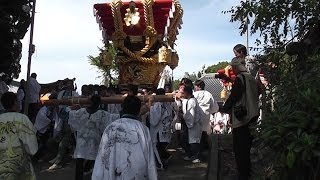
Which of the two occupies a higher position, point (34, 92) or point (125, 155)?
point (34, 92)

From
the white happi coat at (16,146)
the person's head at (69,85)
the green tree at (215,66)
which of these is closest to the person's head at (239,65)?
the white happi coat at (16,146)

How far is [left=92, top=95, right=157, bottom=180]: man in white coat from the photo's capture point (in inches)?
181

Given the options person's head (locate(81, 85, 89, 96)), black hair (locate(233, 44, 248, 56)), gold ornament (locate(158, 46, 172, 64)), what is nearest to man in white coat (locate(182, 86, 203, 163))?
person's head (locate(81, 85, 89, 96))

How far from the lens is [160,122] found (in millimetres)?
9359

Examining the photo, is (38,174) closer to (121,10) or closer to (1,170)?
(1,170)

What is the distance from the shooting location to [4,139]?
5.30 metres

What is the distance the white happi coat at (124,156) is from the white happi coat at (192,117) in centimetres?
471

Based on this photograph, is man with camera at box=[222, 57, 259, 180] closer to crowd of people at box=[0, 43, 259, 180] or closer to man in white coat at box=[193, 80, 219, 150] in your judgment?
crowd of people at box=[0, 43, 259, 180]

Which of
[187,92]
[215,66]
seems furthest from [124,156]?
[215,66]

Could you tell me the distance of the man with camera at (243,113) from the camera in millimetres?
5945

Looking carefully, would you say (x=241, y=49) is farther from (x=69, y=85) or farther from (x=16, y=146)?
(x=69, y=85)

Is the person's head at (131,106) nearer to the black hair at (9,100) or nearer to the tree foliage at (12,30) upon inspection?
the black hair at (9,100)

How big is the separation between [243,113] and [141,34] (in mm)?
6934

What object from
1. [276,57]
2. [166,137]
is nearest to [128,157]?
[276,57]
